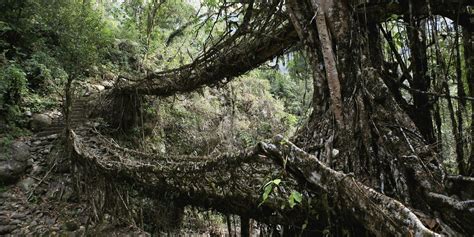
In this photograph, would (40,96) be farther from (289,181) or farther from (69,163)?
(289,181)

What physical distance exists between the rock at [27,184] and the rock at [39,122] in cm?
123

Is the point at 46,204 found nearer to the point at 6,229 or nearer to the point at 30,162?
the point at 6,229

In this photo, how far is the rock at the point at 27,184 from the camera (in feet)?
16.2

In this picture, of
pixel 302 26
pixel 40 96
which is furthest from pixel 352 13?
pixel 40 96

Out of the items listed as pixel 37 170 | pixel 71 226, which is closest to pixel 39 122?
pixel 37 170

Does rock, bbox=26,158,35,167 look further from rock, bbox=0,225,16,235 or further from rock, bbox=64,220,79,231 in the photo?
rock, bbox=64,220,79,231

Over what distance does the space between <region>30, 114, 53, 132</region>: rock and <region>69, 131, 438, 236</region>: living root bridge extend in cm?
321

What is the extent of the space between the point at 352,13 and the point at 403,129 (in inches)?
30.0

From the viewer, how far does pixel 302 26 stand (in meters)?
2.25

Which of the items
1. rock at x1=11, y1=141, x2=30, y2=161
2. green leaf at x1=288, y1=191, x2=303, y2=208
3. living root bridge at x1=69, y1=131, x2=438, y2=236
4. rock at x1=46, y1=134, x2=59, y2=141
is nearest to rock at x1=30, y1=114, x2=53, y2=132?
rock at x1=46, y1=134, x2=59, y2=141

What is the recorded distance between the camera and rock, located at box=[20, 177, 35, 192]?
4938mm

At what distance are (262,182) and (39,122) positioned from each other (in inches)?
217

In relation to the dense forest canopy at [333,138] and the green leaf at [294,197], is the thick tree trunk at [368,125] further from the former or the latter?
the green leaf at [294,197]

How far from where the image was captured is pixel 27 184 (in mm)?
5012
